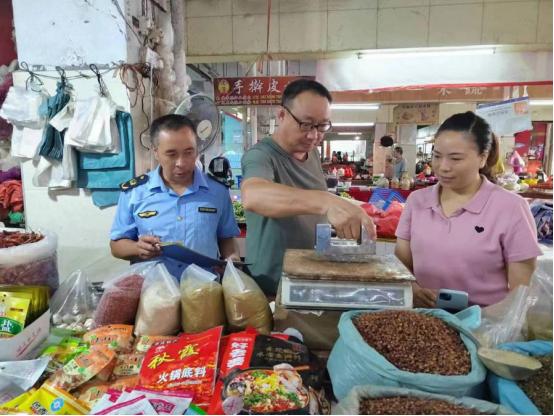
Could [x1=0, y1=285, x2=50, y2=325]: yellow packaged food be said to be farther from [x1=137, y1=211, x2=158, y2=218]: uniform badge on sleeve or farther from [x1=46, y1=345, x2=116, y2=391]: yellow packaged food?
[x1=137, y1=211, x2=158, y2=218]: uniform badge on sleeve

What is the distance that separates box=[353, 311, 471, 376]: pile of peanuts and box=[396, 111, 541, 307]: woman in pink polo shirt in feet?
1.69

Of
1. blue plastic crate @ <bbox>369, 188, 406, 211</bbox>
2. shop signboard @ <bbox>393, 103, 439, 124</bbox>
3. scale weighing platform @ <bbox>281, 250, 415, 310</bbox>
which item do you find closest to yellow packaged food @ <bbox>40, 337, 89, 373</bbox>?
scale weighing platform @ <bbox>281, 250, 415, 310</bbox>

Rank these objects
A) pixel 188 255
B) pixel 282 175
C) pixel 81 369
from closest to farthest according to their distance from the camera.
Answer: pixel 81 369
pixel 188 255
pixel 282 175

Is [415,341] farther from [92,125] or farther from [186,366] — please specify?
[92,125]

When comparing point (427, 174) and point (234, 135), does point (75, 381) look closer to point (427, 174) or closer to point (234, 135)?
point (427, 174)

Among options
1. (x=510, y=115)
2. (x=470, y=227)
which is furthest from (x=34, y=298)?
(x=510, y=115)

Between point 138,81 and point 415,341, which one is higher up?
point 138,81

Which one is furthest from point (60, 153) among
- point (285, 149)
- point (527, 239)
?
point (527, 239)

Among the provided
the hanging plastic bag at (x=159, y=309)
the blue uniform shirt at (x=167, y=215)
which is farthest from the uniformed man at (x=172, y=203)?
the hanging plastic bag at (x=159, y=309)

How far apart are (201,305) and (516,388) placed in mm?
803

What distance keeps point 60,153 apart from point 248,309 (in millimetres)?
2402

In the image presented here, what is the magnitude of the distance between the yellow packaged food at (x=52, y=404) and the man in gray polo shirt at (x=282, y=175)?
74cm

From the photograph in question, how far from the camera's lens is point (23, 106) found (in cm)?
267

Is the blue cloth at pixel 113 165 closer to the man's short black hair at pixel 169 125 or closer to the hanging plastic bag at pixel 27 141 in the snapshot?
the hanging plastic bag at pixel 27 141
